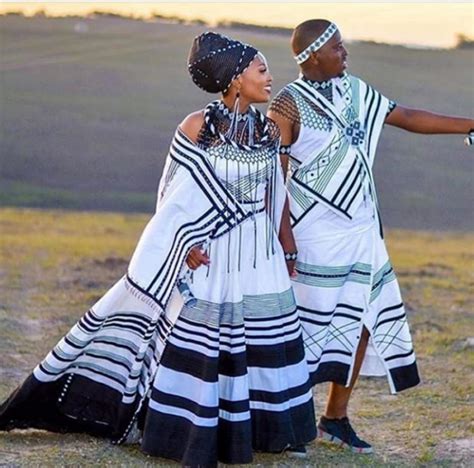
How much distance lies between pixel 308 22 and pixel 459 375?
325 cm

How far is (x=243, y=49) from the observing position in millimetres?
5547

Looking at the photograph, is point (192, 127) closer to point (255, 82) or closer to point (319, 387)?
point (255, 82)

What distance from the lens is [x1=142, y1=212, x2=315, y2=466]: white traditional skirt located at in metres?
5.51

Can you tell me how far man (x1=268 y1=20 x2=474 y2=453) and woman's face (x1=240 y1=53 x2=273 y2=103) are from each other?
28 centimetres

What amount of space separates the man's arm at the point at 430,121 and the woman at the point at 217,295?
28.2 inches

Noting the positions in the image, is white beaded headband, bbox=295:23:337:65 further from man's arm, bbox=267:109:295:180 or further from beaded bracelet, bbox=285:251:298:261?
beaded bracelet, bbox=285:251:298:261

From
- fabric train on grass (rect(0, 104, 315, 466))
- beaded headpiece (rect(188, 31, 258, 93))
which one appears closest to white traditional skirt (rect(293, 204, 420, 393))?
fabric train on grass (rect(0, 104, 315, 466))

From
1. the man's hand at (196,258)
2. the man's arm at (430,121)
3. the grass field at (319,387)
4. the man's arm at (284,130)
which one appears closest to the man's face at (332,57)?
the man's arm at (284,130)

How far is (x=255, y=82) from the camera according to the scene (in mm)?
5562

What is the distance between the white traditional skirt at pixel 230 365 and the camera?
551cm

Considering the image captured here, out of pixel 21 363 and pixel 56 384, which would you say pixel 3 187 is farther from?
pixel 56 384

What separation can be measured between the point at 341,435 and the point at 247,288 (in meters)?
1.03

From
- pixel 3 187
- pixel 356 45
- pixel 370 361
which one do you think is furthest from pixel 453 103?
pixel 370 361

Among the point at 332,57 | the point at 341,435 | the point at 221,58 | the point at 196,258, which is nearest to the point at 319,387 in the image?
the point at 341,435
